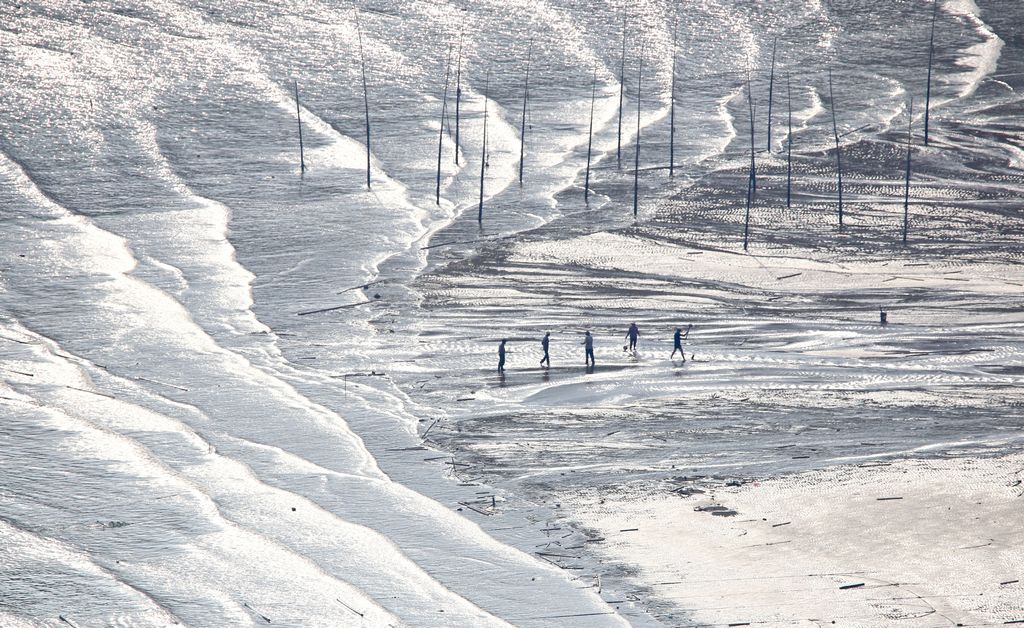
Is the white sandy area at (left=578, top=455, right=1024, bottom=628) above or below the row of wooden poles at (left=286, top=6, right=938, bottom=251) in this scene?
below

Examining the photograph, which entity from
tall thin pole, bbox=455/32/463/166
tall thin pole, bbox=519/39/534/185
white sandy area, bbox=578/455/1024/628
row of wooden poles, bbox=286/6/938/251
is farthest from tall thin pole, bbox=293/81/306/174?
white sandy area, bbox=578/455/1024/628

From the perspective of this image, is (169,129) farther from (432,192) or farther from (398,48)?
(398,48)

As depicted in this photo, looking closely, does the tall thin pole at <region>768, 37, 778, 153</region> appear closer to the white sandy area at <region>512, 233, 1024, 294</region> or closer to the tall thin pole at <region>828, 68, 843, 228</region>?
the tall thin pole at <region>828, 68, 843, 228</region>

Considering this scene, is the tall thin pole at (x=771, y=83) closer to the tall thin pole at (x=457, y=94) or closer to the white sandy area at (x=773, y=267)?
the tall thin pole at (x=457, y=94)

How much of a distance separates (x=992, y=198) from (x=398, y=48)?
105 ft

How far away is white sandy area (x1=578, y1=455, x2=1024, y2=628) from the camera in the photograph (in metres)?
16.2

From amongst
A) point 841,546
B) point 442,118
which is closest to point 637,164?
point 442,118

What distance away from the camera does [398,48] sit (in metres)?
69.2

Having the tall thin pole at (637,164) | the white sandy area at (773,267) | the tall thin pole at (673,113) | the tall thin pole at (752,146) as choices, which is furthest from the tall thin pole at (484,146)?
the tall thin pole at (752,146)

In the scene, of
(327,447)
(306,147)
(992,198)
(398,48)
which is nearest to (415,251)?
(306,147)

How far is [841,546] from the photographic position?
18031mm

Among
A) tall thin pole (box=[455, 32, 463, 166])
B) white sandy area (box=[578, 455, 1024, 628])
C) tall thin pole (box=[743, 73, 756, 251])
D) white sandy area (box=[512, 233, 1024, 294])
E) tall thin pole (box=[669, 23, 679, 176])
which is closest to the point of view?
white sandy area (box=[578, 455, 1024, 628])

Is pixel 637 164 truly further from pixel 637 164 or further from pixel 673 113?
→ pixel 673 113

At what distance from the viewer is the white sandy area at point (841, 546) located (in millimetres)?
16156
